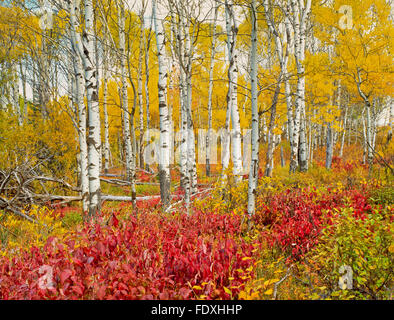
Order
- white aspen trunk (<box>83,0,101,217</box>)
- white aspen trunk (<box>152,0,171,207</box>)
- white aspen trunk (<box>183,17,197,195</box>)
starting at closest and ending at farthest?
white aspen trunk (<box>83,0,101,217</box>)
white aspen trunk (<box>183,17,197,195</box>)
white aspen trunk (<box>152,0,171,207</box>)

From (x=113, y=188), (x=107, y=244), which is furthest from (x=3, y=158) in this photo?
(x=107, y=244)

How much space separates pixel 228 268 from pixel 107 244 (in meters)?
1.43

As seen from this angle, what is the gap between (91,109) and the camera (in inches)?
205

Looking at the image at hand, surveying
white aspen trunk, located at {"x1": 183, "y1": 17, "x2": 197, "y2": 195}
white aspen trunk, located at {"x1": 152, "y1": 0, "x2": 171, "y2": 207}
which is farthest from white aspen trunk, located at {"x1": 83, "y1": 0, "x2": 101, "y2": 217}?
white aspen trunk, located at {"x1": 183, "y1": 17, "x2": 197, "y2": 195}

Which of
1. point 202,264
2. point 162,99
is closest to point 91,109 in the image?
point 162,99

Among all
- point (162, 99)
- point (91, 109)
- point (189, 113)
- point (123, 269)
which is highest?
point (162, 99)

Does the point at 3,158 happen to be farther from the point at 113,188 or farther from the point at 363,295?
the point at 363,295

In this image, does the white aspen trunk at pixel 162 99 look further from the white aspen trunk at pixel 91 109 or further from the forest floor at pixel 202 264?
the forest floor at pixel 202 264

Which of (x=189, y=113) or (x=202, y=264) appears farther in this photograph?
(x=189, y=113)

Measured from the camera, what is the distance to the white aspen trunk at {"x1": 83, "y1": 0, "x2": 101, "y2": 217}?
16.5ft

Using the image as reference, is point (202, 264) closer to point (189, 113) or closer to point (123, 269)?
point (123, 269)

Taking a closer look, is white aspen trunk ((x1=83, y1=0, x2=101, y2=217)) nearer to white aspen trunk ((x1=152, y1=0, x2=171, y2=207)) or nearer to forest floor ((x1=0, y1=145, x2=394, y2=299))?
forest floor ((x1=0, y1=145, x2=394, y2=299))

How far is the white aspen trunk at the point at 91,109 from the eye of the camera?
504 cm

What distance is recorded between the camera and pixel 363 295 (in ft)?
7.98
